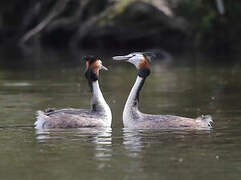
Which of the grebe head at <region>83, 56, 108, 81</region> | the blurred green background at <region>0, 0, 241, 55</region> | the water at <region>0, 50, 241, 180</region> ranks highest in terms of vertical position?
the blurred green background at <region>0, 0, 241, 55</region>

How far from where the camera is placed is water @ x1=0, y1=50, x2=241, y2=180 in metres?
11.3

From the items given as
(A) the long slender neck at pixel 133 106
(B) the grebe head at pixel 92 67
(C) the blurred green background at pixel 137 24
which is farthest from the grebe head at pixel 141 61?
(C) the blurred green background at pixel 137 24

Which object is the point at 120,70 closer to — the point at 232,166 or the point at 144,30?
the point at 144,30

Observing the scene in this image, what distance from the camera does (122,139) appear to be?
14.2m

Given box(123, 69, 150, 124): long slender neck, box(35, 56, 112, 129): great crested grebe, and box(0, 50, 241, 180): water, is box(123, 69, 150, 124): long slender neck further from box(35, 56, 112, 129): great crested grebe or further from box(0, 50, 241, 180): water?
box(35, 56, 112, 129): great crested grebe

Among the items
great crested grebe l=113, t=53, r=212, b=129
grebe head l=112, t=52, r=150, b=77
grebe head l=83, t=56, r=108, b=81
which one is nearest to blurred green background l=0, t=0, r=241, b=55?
grebe head l=83, t=56, r=108, b=81

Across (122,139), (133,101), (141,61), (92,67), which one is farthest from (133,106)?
(122,139)

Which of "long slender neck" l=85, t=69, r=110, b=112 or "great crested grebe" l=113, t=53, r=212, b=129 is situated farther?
"long slender neck" l=85, t=69, r=110, b=112

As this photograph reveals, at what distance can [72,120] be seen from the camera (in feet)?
50.8

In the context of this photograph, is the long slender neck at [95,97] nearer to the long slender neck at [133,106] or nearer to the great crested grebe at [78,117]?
the great crested grebe at [78,117]

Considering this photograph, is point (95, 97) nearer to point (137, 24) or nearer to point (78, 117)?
point (78, 117)

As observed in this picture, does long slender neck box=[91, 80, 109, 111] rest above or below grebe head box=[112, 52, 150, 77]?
below

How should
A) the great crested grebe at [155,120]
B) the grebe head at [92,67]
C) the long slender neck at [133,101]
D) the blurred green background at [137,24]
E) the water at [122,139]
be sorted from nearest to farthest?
the water at [122,139] → the great crested grebe at [155,120] → the long slender neck at [133,101] → the grebe head at [92,67] → the blurred green background at [137,24]

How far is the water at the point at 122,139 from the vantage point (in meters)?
11.3
